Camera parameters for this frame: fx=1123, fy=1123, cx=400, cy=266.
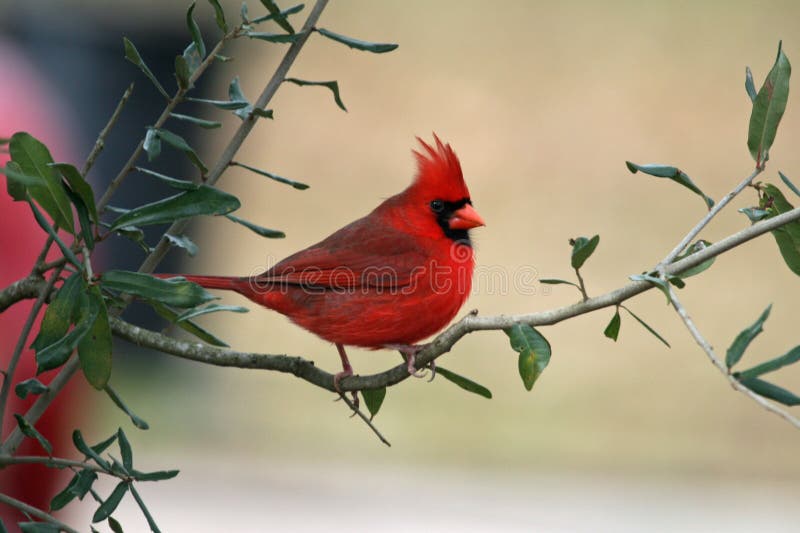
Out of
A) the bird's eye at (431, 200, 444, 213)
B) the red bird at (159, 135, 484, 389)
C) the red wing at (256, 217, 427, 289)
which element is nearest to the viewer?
the red bird at (159, 135, 484, 389)

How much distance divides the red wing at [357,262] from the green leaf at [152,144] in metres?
1.09

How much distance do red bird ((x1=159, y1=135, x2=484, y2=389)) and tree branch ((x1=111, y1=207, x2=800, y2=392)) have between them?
1.94ft

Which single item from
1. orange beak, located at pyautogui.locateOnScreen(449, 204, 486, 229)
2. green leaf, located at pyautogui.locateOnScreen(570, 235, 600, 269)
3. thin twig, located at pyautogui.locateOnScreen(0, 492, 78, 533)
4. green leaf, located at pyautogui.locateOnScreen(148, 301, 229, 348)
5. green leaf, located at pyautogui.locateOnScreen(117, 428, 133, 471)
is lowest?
thin twig, located at pyautogui.locateOnScreen(0, 492, 78, 533)

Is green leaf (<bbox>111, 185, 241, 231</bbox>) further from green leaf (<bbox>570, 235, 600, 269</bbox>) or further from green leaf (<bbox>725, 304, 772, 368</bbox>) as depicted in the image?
green leaf (<bbox>725, 304, 772, 368</bbox>)

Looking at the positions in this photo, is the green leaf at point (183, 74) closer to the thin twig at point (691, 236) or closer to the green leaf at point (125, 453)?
the green leaf at point (125, 453)

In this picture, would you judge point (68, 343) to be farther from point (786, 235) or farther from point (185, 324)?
point (786, 235)

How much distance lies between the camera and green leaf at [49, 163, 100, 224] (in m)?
1.16

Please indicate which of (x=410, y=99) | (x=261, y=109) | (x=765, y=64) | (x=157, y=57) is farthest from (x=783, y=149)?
(x=261, y=109)

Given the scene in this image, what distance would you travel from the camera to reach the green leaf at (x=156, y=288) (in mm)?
1229

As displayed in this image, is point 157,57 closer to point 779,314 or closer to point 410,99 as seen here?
point 410,99

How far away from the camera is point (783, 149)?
273 inches

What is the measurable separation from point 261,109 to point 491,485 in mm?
4049

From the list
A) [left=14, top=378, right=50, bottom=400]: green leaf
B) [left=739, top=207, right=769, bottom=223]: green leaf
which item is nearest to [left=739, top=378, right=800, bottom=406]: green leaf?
[left=739, top=207, right=769, bottom=223]: green leaf

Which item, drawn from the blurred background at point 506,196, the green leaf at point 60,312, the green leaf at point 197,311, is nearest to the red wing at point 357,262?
the green leaf at point 197,311
